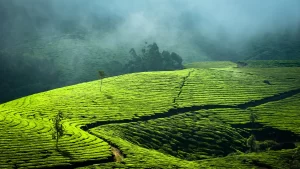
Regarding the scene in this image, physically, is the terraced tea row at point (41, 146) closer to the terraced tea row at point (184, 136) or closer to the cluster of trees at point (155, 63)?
the terraced tea row at point (184, 136)

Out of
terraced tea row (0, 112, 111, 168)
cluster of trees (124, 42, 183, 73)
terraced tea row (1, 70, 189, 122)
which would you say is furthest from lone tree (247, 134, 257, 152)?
cluster of trees (124, 42, 183, 73)

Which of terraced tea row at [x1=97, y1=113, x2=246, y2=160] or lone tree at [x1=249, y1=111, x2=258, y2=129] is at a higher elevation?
lone tree at [x1=249, y1=111, x2=258, y2=129]

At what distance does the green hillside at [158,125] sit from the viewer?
60844 millimetres

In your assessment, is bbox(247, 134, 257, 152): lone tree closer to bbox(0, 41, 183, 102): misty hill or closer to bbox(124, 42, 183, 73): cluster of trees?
bbox(0, 41, 183, 102): misty hill

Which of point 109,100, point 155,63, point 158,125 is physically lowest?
point 158,125

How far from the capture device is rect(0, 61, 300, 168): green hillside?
60844 millimetres

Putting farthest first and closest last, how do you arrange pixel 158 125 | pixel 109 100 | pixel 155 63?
pixel 155 63 < pixel 109 100 < pixel 158 125

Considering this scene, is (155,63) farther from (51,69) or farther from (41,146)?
(41,146)

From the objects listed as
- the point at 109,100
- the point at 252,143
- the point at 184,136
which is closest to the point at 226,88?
the point at 109,100

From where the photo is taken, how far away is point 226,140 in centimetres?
7669

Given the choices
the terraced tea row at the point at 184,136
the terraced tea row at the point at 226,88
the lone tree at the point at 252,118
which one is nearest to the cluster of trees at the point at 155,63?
the terraced tea row at the point at 226,88

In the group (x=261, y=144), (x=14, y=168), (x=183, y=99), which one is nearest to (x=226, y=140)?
(x=261, y=144)

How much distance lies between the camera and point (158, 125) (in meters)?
80.1

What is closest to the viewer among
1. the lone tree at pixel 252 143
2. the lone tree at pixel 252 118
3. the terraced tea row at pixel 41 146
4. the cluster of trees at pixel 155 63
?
the terraced tea row at pixel 41 146
